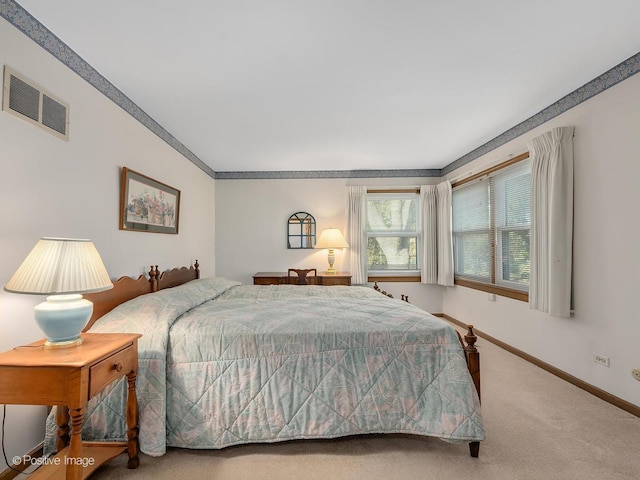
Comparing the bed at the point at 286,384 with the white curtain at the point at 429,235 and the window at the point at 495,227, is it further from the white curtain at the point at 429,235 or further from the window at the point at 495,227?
the white curtain at the point at 429,235

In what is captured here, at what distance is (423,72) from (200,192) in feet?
11.0

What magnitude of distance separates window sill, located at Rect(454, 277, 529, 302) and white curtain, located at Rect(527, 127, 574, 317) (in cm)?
44

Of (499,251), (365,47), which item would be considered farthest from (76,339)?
(499,251)

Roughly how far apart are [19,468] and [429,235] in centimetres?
492

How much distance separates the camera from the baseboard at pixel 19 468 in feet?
5.26

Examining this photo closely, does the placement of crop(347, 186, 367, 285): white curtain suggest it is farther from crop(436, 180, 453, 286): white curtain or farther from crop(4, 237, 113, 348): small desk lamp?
crop(4, 237, 113, 348): small desk lamp

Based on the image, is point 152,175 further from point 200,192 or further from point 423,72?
point 423,72

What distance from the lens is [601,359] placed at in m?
2.51

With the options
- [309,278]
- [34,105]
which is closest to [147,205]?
[34,105]

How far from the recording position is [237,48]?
2.05 m

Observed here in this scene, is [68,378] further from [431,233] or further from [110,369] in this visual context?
[431,233]

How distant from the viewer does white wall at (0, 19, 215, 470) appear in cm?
165

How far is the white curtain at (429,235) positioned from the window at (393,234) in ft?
0.60

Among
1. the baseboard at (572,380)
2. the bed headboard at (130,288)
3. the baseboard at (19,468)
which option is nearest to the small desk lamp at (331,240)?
the bed headboard at (130,288)
